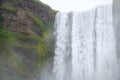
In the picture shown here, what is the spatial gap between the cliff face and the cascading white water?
171 cm

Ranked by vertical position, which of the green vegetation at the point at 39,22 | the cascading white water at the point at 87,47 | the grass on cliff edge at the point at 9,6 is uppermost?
the grass on cliff edge at the point at 9,6

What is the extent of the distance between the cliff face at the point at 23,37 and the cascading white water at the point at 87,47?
5.60ft

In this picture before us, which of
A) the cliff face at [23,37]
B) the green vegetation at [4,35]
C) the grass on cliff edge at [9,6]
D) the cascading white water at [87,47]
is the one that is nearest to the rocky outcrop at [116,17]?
the cascading white water at [87,47]

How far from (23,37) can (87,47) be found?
7.29 m

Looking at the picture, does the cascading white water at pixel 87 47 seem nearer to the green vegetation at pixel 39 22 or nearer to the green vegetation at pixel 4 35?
the green vegetation at pixel 39 22

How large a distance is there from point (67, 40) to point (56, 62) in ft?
10.4

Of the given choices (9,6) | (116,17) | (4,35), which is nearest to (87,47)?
(116,17)

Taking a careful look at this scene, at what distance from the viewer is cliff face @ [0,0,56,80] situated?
27250 millimetres

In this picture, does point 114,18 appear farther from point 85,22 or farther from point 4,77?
point 4,77

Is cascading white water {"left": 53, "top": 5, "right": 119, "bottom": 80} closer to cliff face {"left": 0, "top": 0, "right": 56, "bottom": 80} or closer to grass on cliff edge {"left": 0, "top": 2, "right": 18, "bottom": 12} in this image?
cliff face {"left": 0, "top": 0, "right": 56, "bottom": 80}

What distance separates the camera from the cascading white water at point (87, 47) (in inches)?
1149

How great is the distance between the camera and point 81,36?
106 feet

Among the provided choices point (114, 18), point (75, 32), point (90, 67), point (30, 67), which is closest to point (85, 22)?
point (75, 32)

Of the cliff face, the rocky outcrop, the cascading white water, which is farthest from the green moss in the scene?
the rocky outcrop
